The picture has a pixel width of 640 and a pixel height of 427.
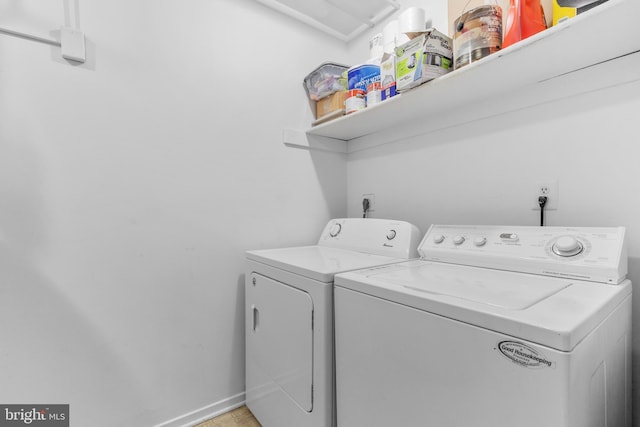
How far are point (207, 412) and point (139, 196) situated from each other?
116 cm

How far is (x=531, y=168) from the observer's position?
1231 mm

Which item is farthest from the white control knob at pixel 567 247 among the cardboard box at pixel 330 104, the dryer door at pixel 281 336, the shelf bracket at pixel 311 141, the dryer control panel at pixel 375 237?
the shelf bracket at pixel 311 141

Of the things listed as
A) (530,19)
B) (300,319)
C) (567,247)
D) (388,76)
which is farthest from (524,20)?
(300,319)

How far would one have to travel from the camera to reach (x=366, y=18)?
1876 mm

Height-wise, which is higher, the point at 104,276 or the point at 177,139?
the point at 177,139

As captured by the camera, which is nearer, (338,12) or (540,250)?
(540,250)

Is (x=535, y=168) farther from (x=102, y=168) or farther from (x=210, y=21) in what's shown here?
(x=102, y=168)

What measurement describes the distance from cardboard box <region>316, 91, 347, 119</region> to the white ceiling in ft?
1.78

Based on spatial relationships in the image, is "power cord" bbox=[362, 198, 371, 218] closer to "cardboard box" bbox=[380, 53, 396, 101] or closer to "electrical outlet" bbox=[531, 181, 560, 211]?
"cardboard box" bbox=[380, 53, 396, 101]

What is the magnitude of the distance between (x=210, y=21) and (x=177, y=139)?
674 mm

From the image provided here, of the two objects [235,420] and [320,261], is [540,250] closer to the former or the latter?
[320,261]

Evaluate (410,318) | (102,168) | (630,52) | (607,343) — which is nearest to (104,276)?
(102,168)

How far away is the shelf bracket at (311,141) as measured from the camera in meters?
1.82

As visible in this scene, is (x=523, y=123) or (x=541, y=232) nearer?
(x=541, y=232)
